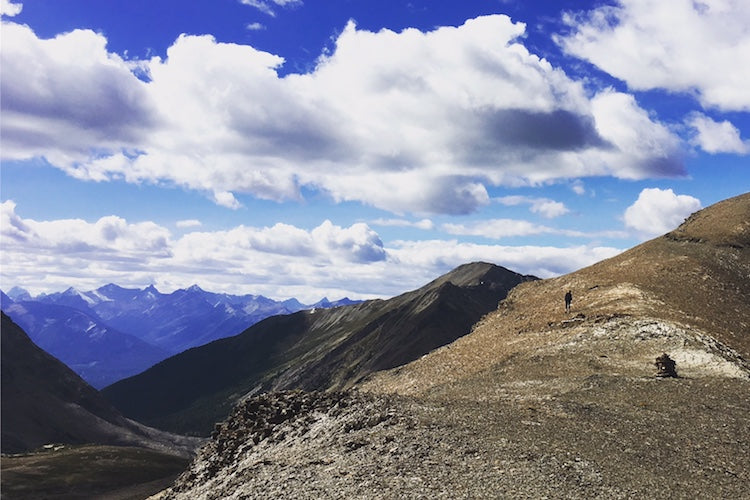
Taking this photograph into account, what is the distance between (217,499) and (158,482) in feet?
328

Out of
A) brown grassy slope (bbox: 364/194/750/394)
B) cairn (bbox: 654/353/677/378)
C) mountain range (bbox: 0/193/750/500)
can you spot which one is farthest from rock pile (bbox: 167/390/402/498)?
cairn (bbox: 654/353/677/378)

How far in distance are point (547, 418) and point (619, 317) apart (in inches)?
1042

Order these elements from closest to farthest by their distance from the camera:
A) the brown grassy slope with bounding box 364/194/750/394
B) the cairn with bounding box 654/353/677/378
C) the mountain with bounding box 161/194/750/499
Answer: the mountain with bounding box 161/194/750/499 → the cairn with bounding box 654/353/677/378 → the brown grassy slope with bounding box 364/194/750/394

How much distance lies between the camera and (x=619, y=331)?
48.5m

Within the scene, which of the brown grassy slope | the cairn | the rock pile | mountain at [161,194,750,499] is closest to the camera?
mountain at [161,194,750,499]

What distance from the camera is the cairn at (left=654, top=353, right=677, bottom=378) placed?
37.7 m

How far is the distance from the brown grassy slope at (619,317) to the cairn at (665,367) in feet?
3.52

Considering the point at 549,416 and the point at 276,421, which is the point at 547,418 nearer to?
the point at 549,416

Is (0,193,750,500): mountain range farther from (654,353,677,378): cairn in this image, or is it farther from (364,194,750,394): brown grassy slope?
(654,353,677,378): cairn

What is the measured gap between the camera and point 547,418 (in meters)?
28.8

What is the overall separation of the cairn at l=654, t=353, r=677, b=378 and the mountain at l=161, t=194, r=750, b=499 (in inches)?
25.5

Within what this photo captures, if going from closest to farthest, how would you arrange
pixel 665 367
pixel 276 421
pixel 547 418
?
pixel 547 418 → pixel 665 367 → pixel 276 421

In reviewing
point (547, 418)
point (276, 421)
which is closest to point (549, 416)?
point (547, 418)

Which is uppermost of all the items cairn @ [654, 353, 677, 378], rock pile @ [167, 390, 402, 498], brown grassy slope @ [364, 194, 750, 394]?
brown grassy slope @ [364, 194, 750, 394]
